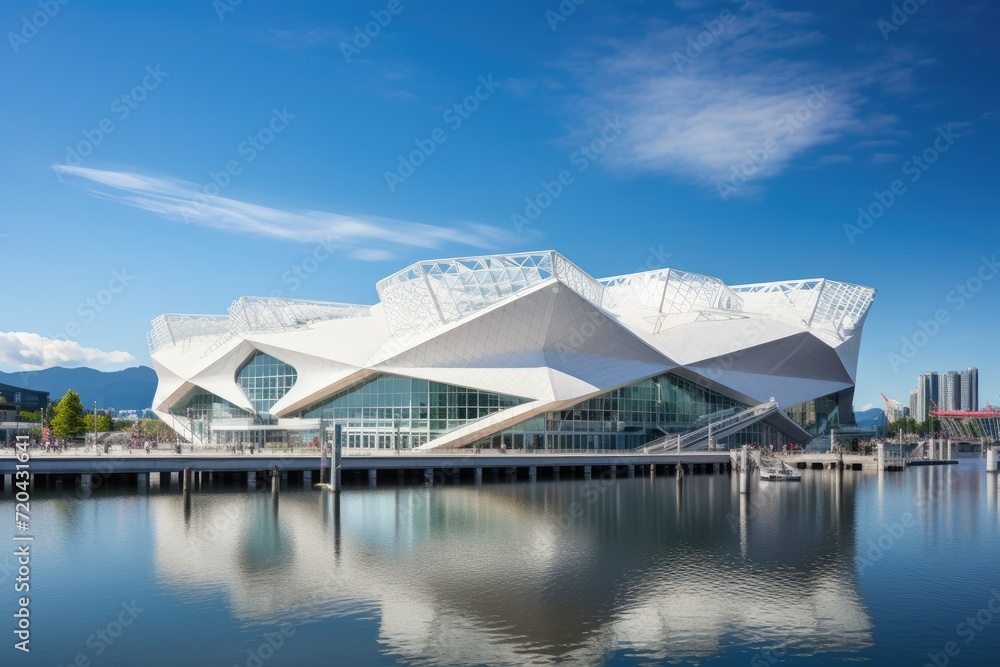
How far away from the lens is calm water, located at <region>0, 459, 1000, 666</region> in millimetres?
18078

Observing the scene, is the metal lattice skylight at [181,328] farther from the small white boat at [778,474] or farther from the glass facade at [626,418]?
the small white boat at [778,474]

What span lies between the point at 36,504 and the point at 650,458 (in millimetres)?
38859

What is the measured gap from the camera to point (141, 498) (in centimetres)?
4241

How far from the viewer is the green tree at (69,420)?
87.9 m

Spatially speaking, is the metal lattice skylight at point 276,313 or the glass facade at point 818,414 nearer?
the metal lattice skylight at point 276,313

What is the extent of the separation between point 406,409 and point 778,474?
89.8ft

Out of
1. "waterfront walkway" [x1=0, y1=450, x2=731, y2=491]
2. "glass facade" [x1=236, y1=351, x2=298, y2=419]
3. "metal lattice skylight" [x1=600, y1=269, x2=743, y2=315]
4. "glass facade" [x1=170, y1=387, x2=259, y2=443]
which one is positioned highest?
"metal lattice skylight" [x1=600, y1=269, x2=743, y2=315]

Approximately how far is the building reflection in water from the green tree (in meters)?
53.9

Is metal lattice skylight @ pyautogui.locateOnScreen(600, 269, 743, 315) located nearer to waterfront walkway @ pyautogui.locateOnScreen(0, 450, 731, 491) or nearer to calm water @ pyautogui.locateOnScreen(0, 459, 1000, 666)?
waterfront walkway @ pyautogui.locateOnScreen(0, 450, 731, 491)

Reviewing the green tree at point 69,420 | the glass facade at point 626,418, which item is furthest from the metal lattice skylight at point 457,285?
the green tree at point 69,420

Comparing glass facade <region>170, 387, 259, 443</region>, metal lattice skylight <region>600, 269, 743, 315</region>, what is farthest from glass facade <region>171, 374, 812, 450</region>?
metal lattice skylight <region>600, 269, 743, 315</region>

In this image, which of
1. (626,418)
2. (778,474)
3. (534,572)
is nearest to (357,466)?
(534,572)

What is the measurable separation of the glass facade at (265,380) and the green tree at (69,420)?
965 inches

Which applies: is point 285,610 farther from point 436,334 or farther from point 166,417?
point 166,417
